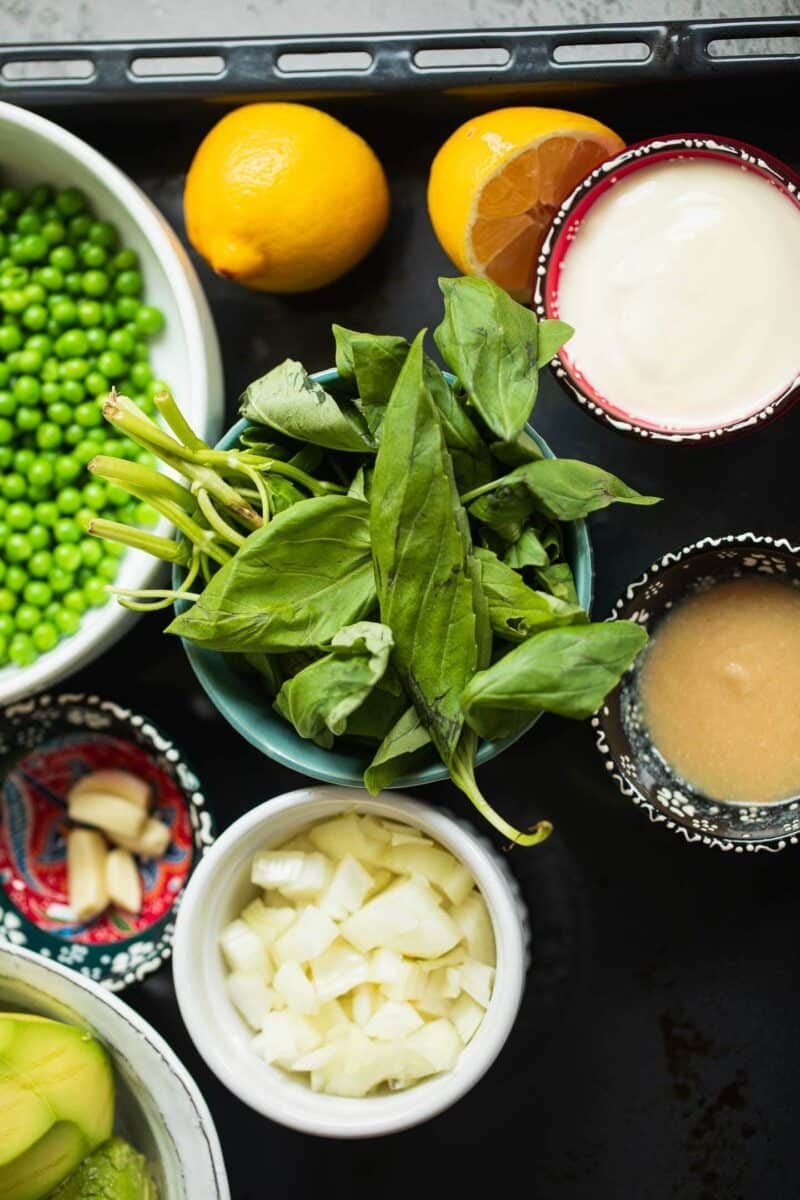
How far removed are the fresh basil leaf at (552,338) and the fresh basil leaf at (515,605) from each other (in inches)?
6.6

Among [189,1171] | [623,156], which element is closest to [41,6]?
[623,156]

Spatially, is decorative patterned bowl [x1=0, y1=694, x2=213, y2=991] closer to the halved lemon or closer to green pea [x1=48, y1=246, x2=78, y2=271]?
green pea [x1=48, y1=246, x2=78, y2=271]

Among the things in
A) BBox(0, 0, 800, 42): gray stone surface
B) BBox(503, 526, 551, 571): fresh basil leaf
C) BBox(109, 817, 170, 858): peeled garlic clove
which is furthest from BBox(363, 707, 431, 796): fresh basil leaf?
BBox(0, 0, 800, 42): gray stone surface

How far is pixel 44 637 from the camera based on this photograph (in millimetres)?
1260

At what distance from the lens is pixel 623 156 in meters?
1.16

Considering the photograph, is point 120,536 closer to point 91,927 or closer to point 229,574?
point 229,574

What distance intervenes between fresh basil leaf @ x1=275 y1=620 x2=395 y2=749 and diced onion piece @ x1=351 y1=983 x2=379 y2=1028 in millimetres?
326

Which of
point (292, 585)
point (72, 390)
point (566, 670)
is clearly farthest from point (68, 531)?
point (566, 670)

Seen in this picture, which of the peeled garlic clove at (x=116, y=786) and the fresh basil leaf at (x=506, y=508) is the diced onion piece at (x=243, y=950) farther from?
the fresh basil leaf at (x=506, y=508)

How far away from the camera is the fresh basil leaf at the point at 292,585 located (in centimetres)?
100

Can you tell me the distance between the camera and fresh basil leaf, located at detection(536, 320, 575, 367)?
3.45 ft

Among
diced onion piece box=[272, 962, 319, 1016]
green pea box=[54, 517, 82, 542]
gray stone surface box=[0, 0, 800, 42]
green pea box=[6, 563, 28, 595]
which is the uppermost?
gray stone surface box=[0, 0, 800, 42]

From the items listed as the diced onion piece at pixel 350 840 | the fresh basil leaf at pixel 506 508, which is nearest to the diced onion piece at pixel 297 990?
the diced onion piece at pixel 350 840

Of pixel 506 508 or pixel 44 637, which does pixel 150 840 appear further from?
pixel 506 508
